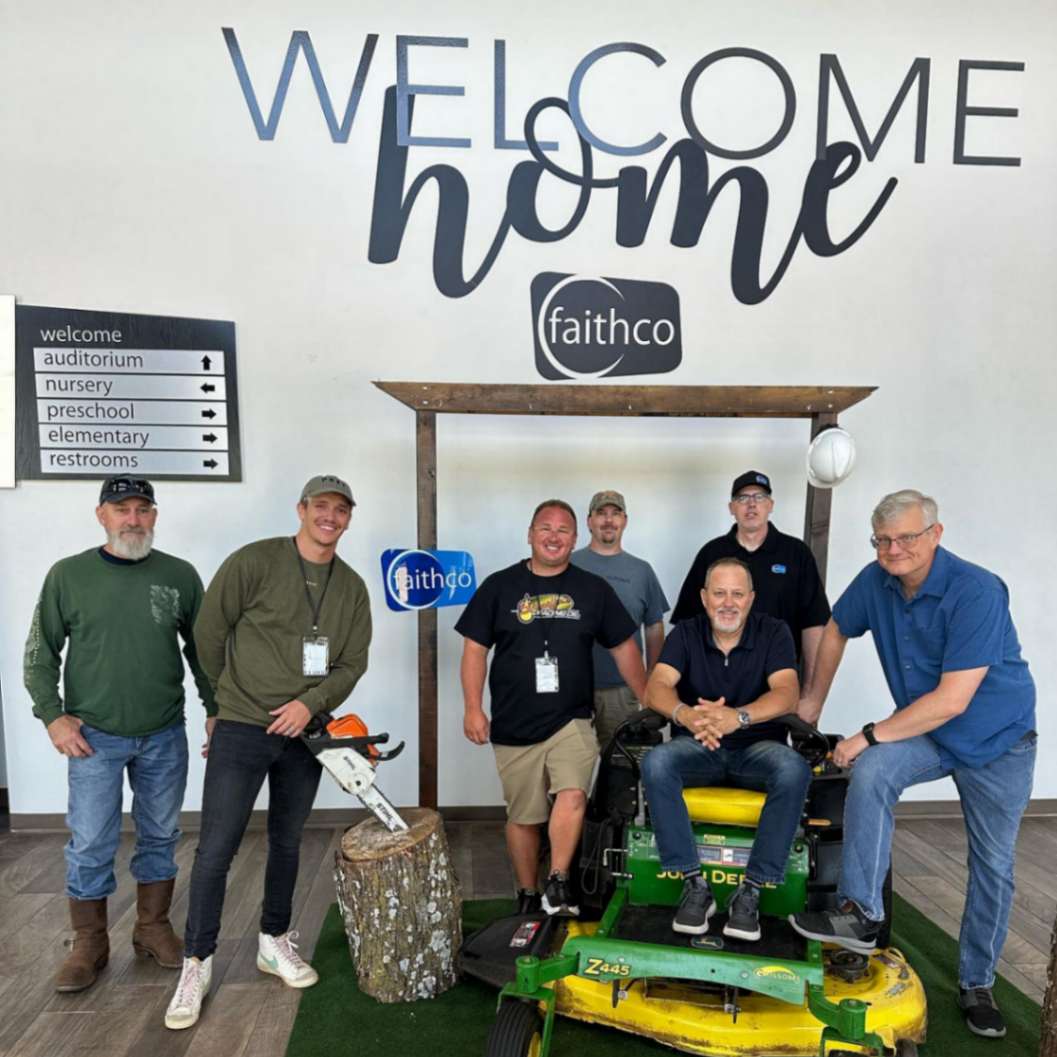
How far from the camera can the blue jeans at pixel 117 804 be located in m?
2.53

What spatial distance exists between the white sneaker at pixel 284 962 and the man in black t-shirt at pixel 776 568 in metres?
1.91

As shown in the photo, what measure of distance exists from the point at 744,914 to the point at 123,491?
7.55ft

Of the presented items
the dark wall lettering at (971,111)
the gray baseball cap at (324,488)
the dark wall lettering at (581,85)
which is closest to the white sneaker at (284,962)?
the gray baseball cap at (324,488)

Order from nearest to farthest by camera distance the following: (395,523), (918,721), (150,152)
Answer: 1. (918,721)
2. (150,152)
3. (395,523)

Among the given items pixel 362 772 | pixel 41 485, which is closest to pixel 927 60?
pixel 362 772

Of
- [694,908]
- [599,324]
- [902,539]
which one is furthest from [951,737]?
[599,324]

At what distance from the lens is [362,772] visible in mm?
2426

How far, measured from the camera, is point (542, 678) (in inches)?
111

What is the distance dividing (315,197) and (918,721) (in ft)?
11.0

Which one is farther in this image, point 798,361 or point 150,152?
point 798,361

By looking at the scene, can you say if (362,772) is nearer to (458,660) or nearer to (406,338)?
(458,660)

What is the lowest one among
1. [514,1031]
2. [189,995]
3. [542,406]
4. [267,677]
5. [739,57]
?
[189,995]

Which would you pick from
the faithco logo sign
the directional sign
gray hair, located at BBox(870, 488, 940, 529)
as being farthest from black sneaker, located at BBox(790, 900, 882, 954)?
the directional sign

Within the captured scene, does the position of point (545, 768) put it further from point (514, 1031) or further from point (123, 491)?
point (123, 491)
